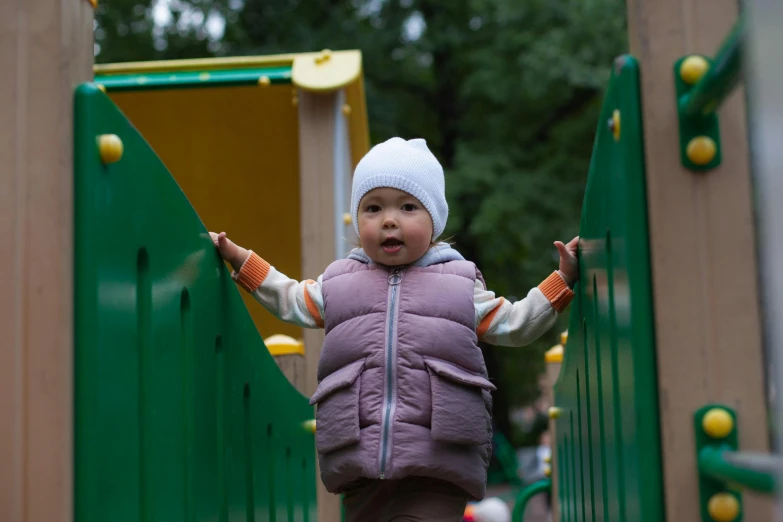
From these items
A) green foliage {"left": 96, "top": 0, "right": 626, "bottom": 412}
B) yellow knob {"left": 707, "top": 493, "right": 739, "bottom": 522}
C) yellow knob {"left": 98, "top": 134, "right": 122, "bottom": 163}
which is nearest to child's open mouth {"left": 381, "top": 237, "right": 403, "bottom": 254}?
yellow knob {"left": 98, "top": 134, "right": 122, "bottom": 163}

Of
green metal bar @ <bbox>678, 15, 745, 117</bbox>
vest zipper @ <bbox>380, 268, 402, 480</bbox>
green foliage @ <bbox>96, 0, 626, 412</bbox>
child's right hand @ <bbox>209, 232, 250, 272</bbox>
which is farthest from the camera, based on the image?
green foliage @ <bbox>96, 0, 626, 412</bbox>

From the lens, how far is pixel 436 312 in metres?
2.40

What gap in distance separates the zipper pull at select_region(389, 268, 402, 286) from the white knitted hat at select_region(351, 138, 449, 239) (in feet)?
0.53

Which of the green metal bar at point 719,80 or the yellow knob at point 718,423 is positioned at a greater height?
the green metal bar at point 719,80

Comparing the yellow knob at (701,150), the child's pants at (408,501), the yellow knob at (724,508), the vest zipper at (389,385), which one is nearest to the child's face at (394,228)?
the vest zipper at (389,385)

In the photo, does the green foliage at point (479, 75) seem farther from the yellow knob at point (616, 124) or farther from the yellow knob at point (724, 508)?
the yellow knob at point (724, 508)

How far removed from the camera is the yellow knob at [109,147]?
1506 millimetres

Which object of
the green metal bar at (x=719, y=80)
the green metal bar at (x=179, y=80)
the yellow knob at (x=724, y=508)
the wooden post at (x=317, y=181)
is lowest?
the yellow knob at (x=724, y=508)

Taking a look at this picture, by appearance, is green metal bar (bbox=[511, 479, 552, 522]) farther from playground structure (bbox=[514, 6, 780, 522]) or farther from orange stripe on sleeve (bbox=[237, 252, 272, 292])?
playground structure (bbox=[514, 6, 780, 522])

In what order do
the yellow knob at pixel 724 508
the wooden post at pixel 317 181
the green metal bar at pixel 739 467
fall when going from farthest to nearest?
the wooden post at pixel 317 181 < the yellow knob at pixel 724 508 < the green metal bar at pixel 739 467

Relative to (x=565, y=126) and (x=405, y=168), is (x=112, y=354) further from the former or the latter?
(x=565, y=126)

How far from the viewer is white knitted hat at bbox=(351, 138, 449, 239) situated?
2508mm

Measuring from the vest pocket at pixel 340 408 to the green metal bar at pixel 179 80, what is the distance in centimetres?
227

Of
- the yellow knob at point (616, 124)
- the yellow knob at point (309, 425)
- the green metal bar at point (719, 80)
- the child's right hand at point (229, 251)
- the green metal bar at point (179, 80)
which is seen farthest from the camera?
the green metal bar at point (179, 80)
